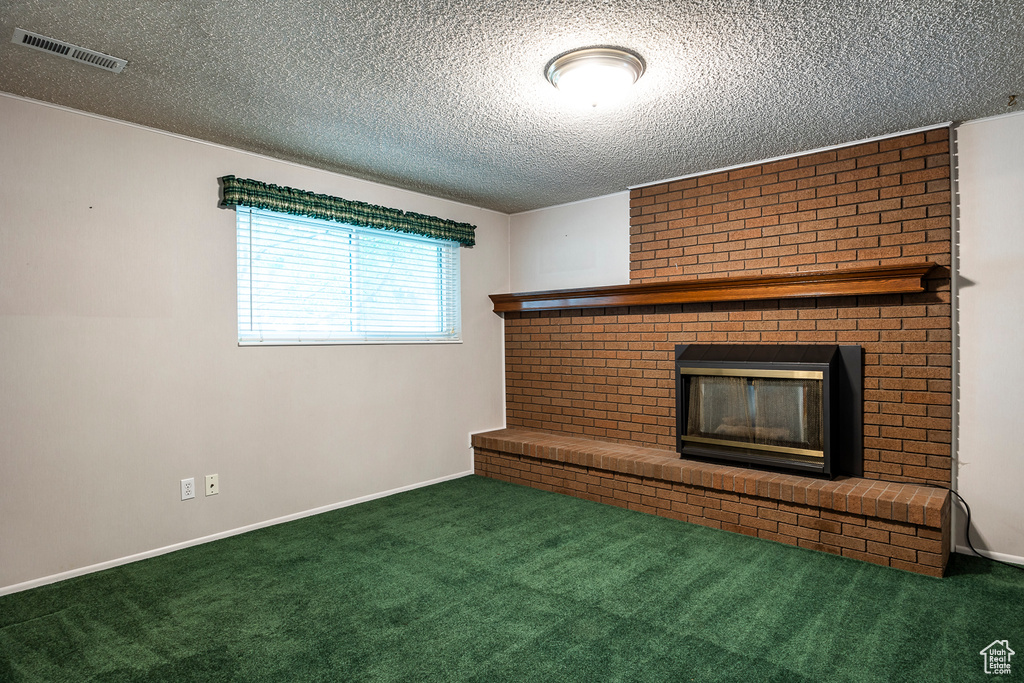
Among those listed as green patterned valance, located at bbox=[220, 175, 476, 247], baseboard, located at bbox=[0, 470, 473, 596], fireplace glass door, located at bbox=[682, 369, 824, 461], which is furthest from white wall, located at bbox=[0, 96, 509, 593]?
fireplace glass door, located at bbox=[682, 369, 824, 461]

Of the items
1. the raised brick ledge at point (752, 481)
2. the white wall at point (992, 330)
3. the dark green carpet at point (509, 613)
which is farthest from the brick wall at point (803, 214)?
the dark green carpet at point (509, 613)

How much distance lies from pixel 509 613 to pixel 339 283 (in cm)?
252

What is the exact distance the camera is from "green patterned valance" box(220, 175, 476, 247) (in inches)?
132

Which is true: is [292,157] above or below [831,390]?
above

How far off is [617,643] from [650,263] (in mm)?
2796

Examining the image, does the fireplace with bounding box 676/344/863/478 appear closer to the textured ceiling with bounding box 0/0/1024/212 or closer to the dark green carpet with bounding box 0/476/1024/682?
the dark green carpet with bounding box 0/476/1024/682

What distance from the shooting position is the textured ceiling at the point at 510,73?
6.55 ft

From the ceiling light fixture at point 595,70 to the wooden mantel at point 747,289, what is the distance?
5.51ft

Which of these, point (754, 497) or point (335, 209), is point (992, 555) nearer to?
point (754, 497)

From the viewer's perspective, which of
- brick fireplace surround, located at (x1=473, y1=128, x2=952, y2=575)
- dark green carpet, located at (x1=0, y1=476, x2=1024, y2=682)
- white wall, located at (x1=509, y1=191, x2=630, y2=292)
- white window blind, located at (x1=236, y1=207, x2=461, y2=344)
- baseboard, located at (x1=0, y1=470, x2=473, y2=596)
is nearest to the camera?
dark green carpet, located at (x1=0, y1=476, x2=1024, y2=682)

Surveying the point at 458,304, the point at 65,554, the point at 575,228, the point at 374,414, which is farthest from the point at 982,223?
the point at 65,554

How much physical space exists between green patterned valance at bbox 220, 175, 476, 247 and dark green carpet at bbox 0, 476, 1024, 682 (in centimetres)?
198

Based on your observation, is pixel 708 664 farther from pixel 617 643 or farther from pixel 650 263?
pixel 650 263

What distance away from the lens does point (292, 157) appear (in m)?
3.58
